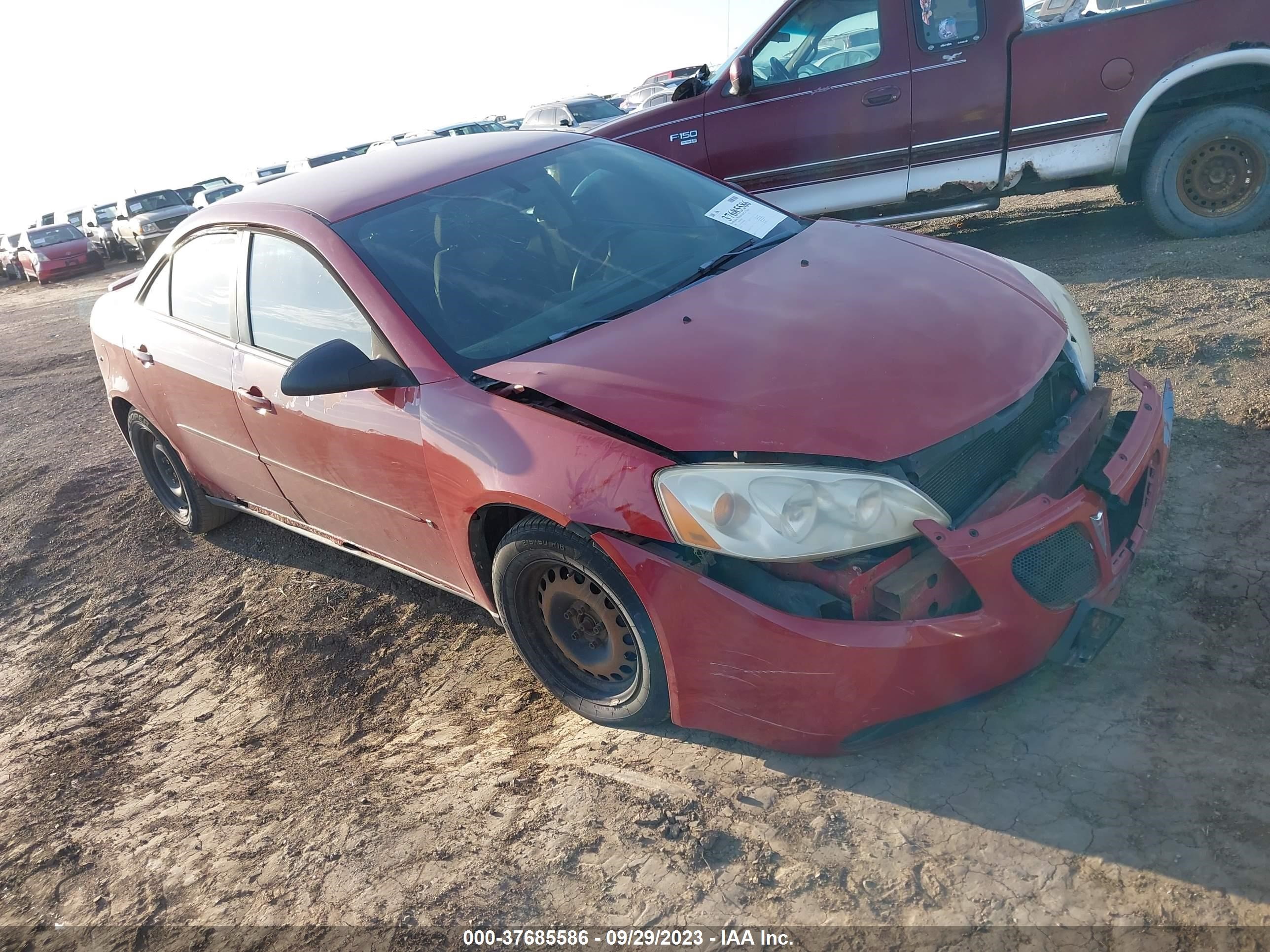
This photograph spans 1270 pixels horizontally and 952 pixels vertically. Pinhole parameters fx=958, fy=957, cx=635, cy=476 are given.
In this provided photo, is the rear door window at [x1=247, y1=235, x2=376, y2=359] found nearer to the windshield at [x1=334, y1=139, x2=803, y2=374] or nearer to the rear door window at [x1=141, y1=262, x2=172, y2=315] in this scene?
the windshield at [x1=334, y1=139, x2=803, y2=374]

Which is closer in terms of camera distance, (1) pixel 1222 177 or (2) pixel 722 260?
(2) pixel 722 260

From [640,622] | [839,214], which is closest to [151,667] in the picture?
[640,622]

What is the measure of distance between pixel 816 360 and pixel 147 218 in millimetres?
23319

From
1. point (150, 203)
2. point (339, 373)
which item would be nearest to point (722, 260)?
point (339, 373)

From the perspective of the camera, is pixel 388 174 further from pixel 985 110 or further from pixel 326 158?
pixel 326 158

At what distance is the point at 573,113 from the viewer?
22.6 metres

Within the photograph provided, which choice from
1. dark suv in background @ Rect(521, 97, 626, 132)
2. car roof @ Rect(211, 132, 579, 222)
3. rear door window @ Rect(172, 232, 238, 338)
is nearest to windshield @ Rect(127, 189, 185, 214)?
dark suv in background @ Rect(521, 97, 626, 132)

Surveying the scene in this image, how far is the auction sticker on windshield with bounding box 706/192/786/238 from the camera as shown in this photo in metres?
3.81

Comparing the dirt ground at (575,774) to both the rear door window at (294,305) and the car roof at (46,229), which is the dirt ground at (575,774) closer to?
the rear door window at (294,305)

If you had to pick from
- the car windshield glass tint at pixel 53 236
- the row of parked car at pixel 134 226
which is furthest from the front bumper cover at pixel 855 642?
the car windshield glass tint at pixel 53 236

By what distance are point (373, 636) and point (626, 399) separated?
1.91 metres

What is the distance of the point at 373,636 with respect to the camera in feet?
13.1

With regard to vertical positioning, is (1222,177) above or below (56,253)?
below

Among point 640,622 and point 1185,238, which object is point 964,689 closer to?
point 640,622
